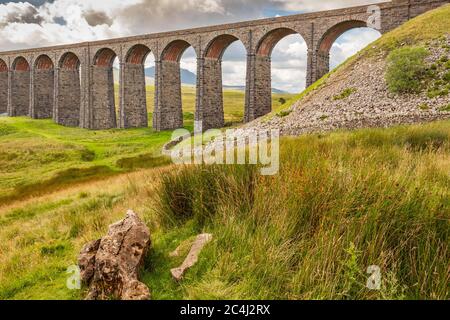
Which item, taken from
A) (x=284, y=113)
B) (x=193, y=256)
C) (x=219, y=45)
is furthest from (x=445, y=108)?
(x=219, y=45)

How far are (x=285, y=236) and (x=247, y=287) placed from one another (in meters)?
0.68

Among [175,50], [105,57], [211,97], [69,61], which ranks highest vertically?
[69,61]

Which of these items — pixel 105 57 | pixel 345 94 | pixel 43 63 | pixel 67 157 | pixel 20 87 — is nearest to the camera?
pixel 345 94

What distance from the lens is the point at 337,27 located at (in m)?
28.7

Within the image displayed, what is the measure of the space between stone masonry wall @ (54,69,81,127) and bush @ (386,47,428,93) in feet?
→ 138

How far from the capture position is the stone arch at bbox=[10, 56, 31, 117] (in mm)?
56312

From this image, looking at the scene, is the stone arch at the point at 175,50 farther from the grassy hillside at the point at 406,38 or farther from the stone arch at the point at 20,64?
the stone arch at the point at 20,64

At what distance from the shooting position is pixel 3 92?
201ft

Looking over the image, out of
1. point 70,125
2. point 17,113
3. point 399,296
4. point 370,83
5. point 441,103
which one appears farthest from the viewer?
point 17,113

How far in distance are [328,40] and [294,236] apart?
29.0 m

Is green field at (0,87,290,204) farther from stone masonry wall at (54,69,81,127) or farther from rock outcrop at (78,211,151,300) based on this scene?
rock outcrop at (78,211,151,300)

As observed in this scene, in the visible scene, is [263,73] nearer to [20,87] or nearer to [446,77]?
[446,77]
